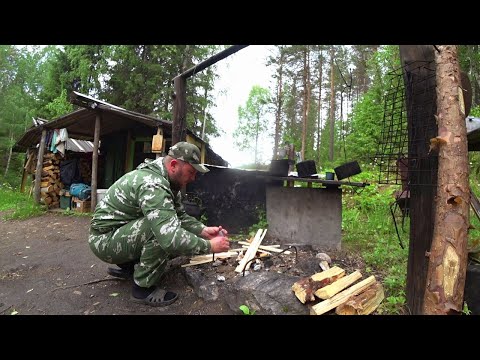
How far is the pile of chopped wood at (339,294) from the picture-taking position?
2553 mm

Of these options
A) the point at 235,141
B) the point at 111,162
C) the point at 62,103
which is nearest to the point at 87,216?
the point at 111,162

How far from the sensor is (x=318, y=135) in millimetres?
25516

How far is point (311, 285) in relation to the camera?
281 centimetres

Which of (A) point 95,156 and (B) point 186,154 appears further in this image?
(A) point 95,156

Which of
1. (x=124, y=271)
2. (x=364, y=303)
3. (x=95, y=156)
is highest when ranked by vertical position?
(x=95, y=156)

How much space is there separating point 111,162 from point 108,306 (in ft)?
30.6

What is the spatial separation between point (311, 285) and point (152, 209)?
1.80 meters

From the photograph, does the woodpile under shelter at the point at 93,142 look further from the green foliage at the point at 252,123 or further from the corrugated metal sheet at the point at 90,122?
the green foliage at the point at 252,123

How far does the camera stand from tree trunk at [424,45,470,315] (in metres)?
2.04

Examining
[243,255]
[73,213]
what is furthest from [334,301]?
[73,213]

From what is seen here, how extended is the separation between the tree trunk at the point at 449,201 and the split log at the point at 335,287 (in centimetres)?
78

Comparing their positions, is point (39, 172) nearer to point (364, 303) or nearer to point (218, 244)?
point (218, 244)

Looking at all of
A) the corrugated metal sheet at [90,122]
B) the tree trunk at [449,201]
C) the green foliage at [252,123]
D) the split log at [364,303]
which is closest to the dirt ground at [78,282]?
the split log at [364,303]

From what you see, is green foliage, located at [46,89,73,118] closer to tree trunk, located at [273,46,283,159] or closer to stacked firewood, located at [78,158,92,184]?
stacked firewood, located at [78,158,92,184]
